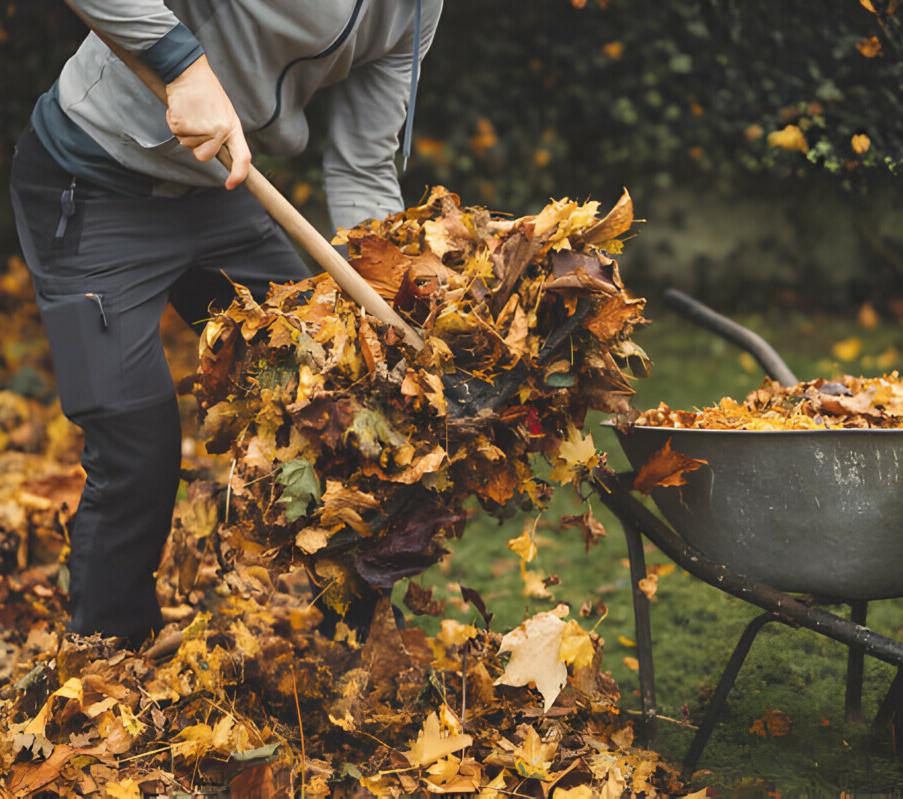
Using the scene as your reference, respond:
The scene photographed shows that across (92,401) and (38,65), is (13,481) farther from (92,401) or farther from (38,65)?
(38,65)

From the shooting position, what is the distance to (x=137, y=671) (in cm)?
211

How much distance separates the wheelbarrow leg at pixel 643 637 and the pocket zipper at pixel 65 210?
1.17m

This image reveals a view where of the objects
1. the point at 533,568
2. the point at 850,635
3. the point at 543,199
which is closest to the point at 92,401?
the point at 850,635

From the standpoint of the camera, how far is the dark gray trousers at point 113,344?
6.45 ft

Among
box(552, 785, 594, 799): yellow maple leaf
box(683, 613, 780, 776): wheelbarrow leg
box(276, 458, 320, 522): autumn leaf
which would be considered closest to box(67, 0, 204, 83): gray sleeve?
box(276, 458, 320, 522): autumn leaf

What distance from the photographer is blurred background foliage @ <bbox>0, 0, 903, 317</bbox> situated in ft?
18.9

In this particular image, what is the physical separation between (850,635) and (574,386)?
60 cm

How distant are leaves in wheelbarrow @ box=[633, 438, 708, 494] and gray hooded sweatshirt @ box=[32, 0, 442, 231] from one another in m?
0.80

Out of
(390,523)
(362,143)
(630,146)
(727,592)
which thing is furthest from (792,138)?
(630,146)

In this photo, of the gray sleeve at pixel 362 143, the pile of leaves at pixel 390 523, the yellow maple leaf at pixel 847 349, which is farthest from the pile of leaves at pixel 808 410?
the yellow maple leaf at pixel 847 349

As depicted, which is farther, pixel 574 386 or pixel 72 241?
pixel 72 241

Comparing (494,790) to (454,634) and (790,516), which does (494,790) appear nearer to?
(454,634)

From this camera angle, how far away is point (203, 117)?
1.69 meters

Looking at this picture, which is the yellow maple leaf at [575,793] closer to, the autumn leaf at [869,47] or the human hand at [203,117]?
the human hand at [203,117]
